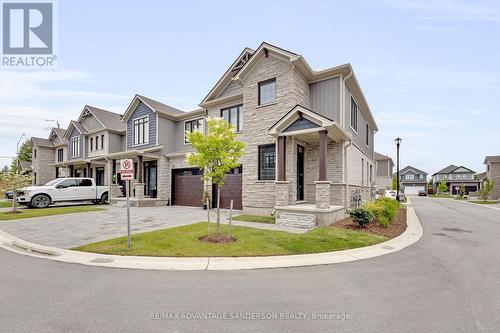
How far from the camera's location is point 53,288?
16.1 ft

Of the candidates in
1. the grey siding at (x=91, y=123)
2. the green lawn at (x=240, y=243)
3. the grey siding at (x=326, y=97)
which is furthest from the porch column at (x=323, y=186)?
the grey siding at (x=91, y=123)

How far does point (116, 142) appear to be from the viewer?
25.9 meters

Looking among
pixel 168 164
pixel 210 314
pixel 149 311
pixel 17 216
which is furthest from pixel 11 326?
pixel 168 164

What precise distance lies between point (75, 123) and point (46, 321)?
31028 millimetres

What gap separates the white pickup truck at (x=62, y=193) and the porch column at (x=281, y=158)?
17.0m

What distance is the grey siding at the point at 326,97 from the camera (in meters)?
13.7

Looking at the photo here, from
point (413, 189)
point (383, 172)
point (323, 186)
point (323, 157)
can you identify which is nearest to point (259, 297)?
point (323, 186)

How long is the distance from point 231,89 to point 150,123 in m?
8.26

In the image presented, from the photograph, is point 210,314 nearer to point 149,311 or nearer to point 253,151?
point 149,311

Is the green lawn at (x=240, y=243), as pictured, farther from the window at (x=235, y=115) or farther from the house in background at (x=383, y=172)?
the house in background at (x=383, y=172)

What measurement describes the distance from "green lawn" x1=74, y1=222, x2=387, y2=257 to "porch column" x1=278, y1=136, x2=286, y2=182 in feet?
11.1

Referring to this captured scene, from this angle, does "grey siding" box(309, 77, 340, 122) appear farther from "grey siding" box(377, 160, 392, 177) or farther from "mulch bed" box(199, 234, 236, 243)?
"grey siding" box(377, 160, 392, 177)

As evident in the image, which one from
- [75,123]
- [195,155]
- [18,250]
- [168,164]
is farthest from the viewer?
[75,123]

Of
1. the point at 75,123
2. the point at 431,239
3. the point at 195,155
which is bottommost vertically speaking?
the point at 431,239
